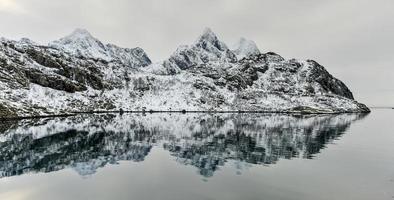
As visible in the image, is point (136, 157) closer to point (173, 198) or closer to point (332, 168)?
point (173, 198)

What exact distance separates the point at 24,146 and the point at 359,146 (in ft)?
332

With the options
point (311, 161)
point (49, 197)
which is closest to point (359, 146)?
point (311, 161)

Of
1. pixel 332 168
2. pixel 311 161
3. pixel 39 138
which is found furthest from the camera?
pixel 39 138

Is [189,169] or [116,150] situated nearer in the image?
[189,169]

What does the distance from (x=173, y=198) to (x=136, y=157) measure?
119 feet

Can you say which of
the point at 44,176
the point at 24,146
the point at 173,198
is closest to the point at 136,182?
the point at 173,198

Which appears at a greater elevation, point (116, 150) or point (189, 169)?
point (189, 169)

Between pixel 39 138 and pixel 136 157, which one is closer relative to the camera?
pixel 136 157

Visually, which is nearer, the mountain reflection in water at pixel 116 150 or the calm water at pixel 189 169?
the calm water at pixel 189 169

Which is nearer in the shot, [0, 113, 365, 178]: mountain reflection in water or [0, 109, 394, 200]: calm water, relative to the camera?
[0, 109, 394, 200]: calm water

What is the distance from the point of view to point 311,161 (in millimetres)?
76688

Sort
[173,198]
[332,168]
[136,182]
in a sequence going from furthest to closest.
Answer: [332,168] → [136,182] → [173,198]

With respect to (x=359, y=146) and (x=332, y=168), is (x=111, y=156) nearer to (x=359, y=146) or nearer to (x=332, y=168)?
(x=332, y=168)

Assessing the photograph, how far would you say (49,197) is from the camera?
45.3m
